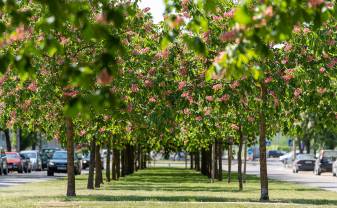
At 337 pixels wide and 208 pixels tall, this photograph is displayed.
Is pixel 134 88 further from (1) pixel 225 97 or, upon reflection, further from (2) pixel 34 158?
(2) pixel 34 158

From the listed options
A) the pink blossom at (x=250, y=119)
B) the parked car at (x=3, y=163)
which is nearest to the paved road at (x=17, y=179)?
the parked car at (x=3, y=163)

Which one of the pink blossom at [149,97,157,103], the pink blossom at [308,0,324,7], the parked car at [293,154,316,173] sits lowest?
the parked car at [293,154,316,173]

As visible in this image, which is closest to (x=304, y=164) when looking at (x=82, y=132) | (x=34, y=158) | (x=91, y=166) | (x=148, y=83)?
(x=34, y=158)

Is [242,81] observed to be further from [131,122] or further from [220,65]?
[220,65]

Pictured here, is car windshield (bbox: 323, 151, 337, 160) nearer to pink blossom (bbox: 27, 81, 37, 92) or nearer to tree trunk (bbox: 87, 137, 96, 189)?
tree trunk (bbox: 87, 137, 96, 189)

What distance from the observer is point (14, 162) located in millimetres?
62312

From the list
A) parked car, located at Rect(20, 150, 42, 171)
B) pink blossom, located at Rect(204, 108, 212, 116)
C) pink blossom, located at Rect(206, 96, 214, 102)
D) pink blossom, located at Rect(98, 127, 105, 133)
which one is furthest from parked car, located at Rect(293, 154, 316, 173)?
pink blossom, located at Rect(206, 96, 214, 102)

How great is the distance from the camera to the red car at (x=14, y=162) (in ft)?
204

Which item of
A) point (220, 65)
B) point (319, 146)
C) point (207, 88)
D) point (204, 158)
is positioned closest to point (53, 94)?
point (207, 88)

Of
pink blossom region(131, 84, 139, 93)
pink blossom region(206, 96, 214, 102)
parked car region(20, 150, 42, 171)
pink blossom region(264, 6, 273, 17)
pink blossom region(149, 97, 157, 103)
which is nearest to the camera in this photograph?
pink blossom region(264, 6, 273, 17)

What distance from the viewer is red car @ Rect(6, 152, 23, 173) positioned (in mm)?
62125

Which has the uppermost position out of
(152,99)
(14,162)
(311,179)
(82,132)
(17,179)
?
(152,99)

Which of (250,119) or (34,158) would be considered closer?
(250,119)

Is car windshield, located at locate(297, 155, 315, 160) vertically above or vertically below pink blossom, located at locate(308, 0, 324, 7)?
below
